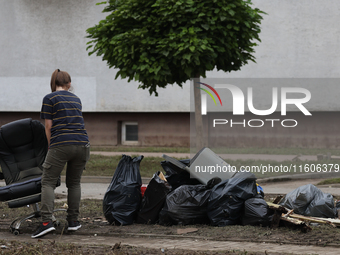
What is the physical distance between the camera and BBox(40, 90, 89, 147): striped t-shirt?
16.6 feet

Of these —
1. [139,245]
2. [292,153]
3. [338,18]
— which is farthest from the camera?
[338,18]

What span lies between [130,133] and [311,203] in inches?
703

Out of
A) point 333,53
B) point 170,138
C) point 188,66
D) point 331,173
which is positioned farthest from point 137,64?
point 333,53

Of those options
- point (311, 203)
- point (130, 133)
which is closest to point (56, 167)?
point (311, 203)

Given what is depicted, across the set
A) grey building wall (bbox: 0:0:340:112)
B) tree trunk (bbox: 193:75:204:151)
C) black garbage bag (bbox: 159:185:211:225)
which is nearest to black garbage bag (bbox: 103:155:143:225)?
black garbage bag (bbox: 159:185:211:225)

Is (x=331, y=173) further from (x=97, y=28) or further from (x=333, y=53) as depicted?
(x=333, y=53)

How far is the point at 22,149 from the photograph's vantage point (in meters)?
5.89

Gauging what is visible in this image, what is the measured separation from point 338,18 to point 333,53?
1.60 metres

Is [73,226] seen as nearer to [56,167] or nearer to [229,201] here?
[56,167]

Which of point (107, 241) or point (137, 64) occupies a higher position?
point (137, 64)

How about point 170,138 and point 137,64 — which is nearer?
point 137,64

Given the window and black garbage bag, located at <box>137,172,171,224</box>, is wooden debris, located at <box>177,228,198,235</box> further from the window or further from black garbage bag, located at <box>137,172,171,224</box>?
the window

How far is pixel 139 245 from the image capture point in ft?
15.0

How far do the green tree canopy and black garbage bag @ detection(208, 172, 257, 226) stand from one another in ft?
19.9
